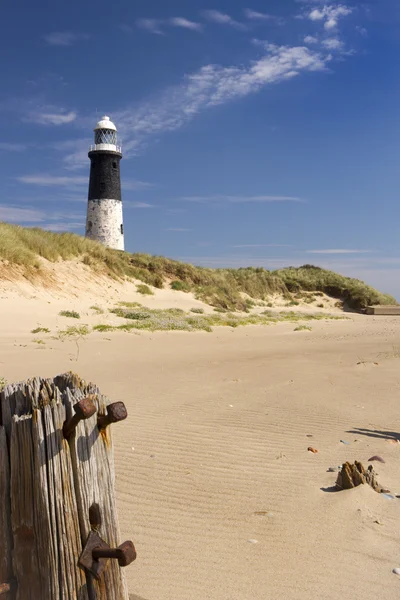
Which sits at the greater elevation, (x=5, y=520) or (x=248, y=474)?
(x=5, y=520)

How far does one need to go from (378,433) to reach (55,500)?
5.58 meters

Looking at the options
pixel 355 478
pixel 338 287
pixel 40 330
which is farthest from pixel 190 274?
pixel 355 478

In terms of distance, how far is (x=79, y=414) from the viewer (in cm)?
205

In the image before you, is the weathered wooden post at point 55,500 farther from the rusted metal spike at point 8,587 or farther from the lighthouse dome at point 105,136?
the lighthouse dome at point 105,136

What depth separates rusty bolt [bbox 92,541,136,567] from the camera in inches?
84.4

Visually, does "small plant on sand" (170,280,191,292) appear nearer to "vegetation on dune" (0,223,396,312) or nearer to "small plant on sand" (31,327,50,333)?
"vegetation on dune" (0,223,396,312)

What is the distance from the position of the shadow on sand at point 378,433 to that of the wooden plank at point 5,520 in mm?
5377

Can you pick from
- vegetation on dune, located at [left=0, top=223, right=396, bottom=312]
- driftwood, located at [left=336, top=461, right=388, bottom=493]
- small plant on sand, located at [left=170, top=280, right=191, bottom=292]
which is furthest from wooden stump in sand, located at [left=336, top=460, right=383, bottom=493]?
small plant on sand, located at [left=170, top=280, right=191, bottom=292]

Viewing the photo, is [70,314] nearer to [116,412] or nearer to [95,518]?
[95,518]

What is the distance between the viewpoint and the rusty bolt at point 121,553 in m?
2.14

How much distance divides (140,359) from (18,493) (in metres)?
10.3

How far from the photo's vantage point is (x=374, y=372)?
452 inches

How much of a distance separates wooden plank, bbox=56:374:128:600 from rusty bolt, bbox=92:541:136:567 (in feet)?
0.24

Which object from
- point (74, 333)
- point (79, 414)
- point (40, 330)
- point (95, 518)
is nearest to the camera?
point (79, 414)
